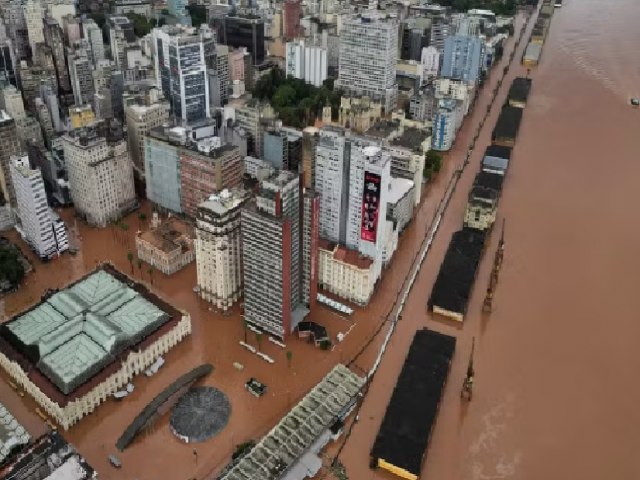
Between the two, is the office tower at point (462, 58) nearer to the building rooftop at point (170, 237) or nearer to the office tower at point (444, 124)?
the office tower at point (444, 124)

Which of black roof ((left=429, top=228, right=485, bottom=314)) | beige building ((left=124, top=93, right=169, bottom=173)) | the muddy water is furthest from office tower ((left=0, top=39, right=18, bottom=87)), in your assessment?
black roof ((left=429, top=228, right=485, bottom=314))

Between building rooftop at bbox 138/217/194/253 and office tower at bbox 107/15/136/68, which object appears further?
office tower at bbox 107/15/136/68

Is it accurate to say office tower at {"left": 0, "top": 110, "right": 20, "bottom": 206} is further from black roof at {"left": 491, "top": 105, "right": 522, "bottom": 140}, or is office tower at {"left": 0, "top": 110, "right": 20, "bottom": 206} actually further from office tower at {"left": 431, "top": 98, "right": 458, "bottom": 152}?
black roof at {"left": 491, "top": 105, "right": 522, "bottom": 140}

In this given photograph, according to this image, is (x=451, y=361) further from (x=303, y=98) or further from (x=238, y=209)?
(x=303, y=98)

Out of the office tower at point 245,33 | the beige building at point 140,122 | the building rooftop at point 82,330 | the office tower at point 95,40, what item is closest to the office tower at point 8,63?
the office tower at point 95,40

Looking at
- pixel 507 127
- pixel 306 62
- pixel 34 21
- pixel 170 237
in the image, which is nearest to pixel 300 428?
pixel 170 237

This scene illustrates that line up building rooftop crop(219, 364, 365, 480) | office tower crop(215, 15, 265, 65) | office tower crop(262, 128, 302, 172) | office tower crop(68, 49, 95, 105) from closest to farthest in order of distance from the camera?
1. building rooftop crop(219, 364, 365, 480)
2. office tower crop(262, 128, 302, 172)
3. office tower crop(68, 49, 95, 105)
4. office tower crop(215, 15, 265, 65)

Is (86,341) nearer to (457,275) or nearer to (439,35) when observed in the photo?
(457,275)
